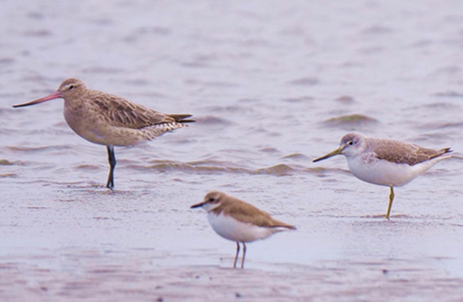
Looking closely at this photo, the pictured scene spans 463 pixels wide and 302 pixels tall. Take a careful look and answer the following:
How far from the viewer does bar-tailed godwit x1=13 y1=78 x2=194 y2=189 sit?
392 inches

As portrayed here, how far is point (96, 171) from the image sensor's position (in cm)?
1066

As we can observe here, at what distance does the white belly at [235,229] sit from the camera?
20.7 ft

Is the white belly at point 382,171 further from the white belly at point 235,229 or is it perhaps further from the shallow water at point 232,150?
the white belly at point 235,229

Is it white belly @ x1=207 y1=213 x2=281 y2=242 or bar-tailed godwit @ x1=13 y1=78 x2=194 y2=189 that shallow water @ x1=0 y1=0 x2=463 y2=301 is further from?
bar-tailed godwit @ x1=13 y1=78 x2=194 y2=189

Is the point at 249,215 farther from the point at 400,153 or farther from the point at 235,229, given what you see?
the point at 400,153

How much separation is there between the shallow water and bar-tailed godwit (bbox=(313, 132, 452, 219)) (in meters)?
0.37

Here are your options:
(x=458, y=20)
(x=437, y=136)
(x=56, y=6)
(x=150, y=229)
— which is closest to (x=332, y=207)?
(x=150, y=229)

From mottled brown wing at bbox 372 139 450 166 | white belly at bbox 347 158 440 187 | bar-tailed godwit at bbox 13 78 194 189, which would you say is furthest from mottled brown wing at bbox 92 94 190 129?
mottled brown wing at bbox 372 139 450 166

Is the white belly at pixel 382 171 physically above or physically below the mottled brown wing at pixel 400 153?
below

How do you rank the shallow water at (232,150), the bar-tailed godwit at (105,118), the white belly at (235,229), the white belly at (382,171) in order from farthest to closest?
the bar-tailed godwit at (105,118) < the white belly at (382,171) < the white belly at (235,229) < the shallow water at (232,150)

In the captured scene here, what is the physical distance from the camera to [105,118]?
9969 mm

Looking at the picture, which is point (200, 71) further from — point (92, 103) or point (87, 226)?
point (87, 226)

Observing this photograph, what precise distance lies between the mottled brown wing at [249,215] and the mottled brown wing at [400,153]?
89.8 inches

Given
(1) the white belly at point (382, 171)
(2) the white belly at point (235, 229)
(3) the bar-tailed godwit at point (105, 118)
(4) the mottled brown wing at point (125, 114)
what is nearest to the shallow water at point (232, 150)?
(2) the white belly at point (235, 229)
